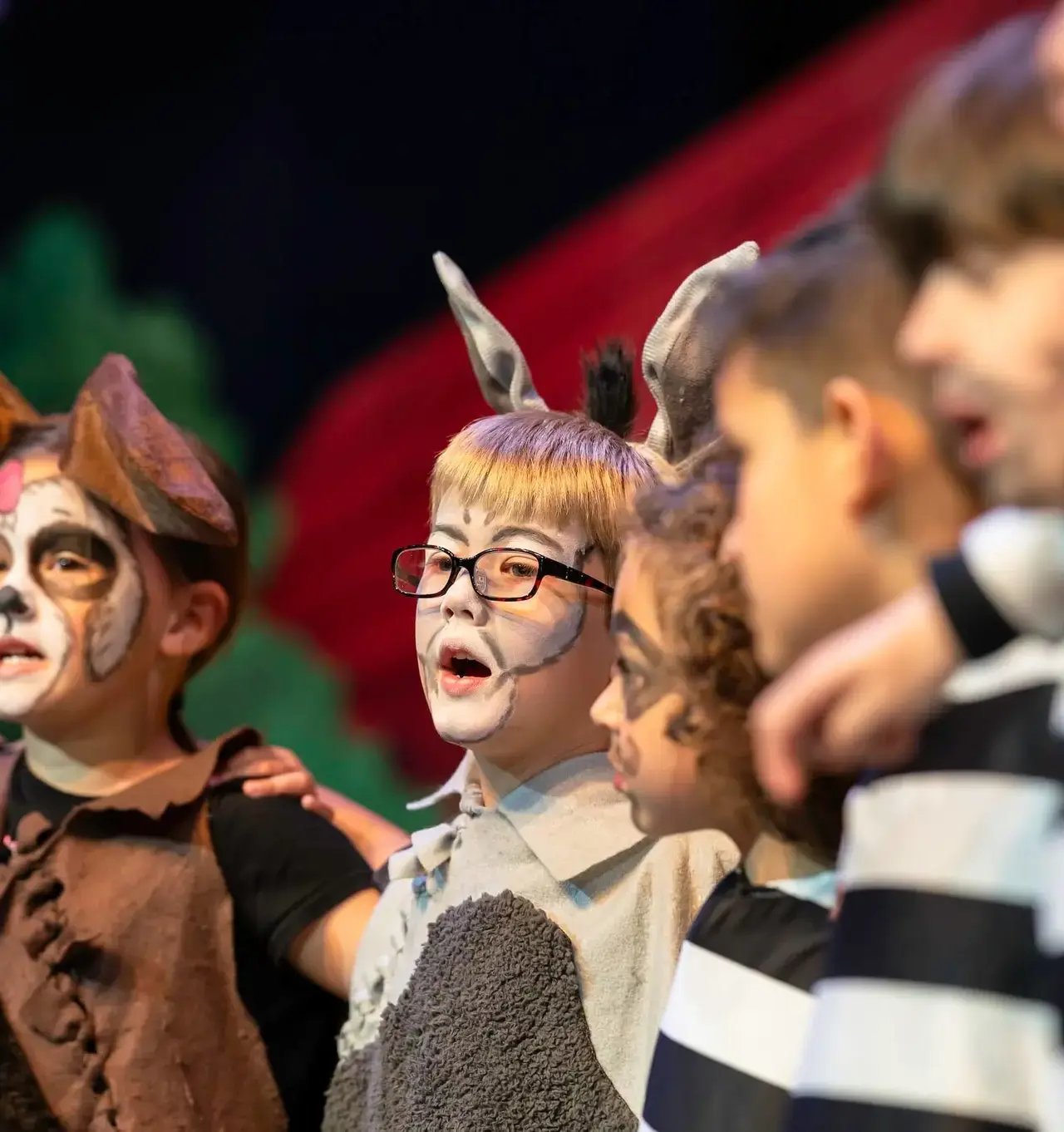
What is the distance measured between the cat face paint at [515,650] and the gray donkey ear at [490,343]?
0.59 ft

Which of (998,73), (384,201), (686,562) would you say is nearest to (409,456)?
(384,201)

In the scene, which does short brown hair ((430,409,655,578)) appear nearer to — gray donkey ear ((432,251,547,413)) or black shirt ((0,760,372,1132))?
gray donkey ear ((432,251,547,413))

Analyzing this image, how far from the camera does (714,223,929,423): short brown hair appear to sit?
70 centimetres

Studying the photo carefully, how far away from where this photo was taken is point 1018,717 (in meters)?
0.62

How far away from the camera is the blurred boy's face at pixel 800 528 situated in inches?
27.3

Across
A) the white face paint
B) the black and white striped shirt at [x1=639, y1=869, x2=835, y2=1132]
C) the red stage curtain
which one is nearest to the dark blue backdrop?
the red stage curtain

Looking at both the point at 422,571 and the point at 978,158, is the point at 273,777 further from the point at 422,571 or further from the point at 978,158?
the point at 978,158

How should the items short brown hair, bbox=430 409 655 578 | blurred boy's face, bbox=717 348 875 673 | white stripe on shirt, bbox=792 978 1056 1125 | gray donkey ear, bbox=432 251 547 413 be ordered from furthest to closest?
gray donkey ear, bbox=432 251 547 413
short brown hair, bbox=430 409 655 578
blurred boy's face, bbox=717 348 875 673
white stripe on shirt, bbox=792 978 1056 1125

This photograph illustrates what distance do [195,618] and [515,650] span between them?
518mm

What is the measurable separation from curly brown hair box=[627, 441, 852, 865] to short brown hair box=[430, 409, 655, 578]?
264mm

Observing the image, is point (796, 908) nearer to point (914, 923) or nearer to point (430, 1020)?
point (914, 923)

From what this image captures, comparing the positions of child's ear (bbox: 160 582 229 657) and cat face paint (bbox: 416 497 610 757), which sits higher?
child's ear (bbox: 160 582 229 657)

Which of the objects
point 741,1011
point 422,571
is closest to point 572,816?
point 422,571

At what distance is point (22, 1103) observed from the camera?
1.33 metres
